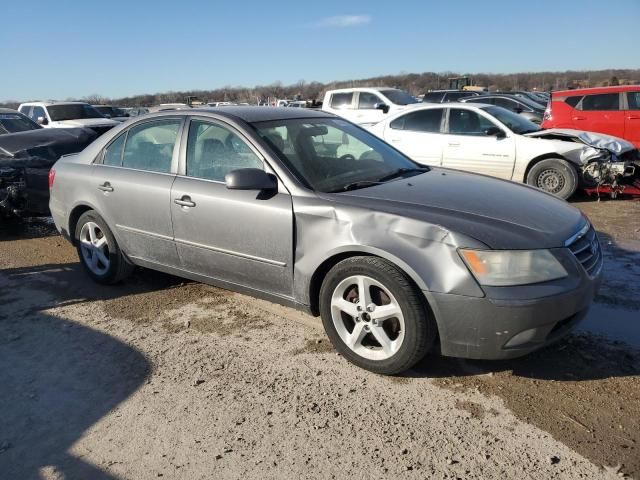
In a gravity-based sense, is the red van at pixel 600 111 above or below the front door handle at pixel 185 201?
above

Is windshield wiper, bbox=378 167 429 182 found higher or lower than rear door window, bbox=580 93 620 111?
lower

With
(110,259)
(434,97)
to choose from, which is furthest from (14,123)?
(434,97)

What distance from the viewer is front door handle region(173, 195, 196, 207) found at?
4000 millimetres

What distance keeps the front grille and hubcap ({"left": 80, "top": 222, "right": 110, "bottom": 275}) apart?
12.5ft

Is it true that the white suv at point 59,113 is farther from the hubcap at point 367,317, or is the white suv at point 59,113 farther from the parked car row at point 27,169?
the hubcap at point 367,317

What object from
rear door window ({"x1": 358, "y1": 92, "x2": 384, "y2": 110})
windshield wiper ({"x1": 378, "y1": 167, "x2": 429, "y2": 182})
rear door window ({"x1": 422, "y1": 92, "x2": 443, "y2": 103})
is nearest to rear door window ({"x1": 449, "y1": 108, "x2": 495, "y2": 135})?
windshield wiper ({"x1": 378, "y1": 167, "x2": 429, "y2": 182})

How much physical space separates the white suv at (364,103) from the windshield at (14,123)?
7.75 metres

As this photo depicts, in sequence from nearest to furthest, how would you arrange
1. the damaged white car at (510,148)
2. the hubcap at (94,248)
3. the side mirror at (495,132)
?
the hubcap at (94,248) → the damaged white car at (510,148) → the side mirror at (495,132)

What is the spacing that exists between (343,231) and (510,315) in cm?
106

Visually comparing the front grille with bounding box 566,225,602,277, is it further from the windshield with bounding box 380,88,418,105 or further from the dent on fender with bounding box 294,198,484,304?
the windshield with bounding box 380,88,418,105

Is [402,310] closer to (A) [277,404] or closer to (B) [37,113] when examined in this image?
(A) [277,404]

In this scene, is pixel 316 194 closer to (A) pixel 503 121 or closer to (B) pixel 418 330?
(B) pixel 418 330

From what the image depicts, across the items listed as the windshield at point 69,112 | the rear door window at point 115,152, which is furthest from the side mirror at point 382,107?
the rear door window at point 115,152

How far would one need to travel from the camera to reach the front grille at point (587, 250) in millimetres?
3104
